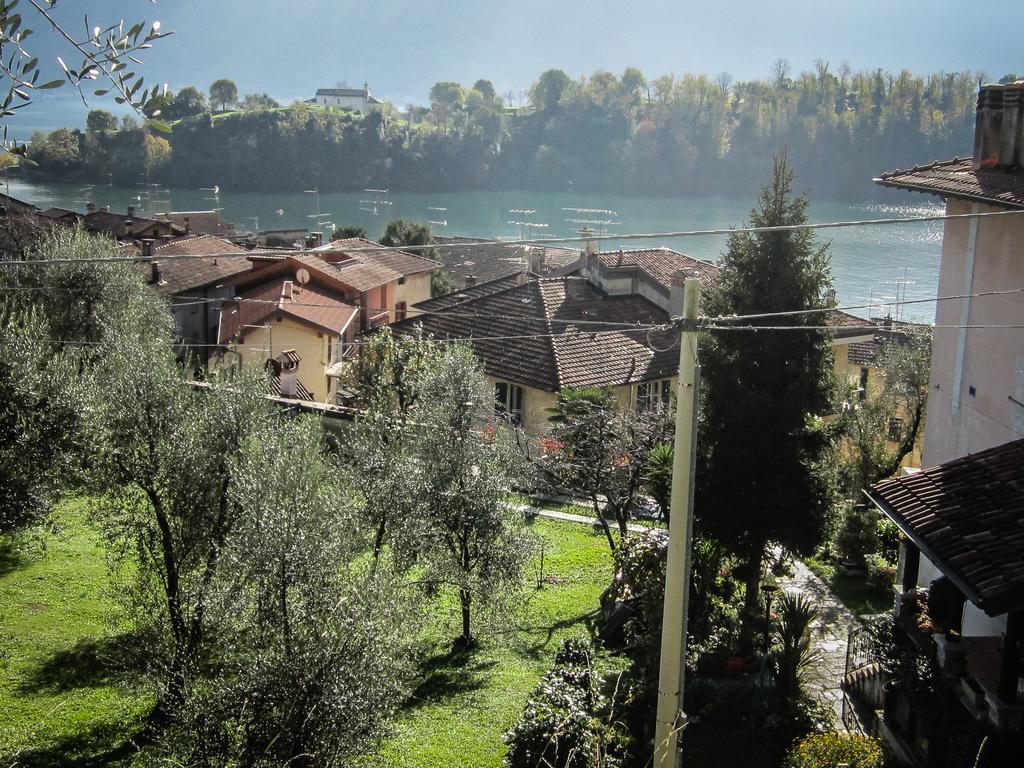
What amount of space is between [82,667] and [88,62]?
1104 cm

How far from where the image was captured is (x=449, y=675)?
14180 millimetres

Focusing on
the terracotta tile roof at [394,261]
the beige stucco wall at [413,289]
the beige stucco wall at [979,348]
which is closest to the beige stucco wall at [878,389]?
the beige stucco wall at [979,348]

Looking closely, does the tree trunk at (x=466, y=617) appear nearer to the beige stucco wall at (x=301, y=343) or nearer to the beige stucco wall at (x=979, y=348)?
the beige stucco wall at (x=979, y=348)

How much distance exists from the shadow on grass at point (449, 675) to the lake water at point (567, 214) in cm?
5010

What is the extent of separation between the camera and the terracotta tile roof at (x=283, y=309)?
113 ft

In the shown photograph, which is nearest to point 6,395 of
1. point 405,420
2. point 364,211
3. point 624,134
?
point 405,420

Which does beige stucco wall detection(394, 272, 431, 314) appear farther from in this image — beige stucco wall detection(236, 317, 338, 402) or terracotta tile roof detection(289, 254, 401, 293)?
beige stucco wall detection(236, 317, 338, 402)

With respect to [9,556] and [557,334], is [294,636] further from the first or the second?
[557,334]

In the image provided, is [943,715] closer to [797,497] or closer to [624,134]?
[797,497]

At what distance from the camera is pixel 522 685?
13.6 metres

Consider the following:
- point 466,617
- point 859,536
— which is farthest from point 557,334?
point 466,617

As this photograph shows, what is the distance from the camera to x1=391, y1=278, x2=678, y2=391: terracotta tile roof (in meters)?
27.3

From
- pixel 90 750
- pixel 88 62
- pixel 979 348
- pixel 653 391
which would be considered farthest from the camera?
pixel 653 391

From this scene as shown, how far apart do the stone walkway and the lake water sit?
46314mm
